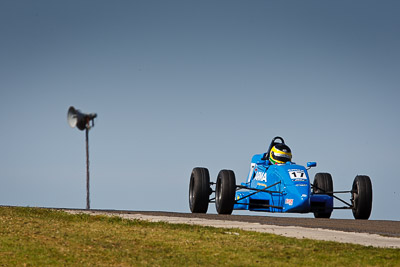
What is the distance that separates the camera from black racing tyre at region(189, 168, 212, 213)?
79.9ft

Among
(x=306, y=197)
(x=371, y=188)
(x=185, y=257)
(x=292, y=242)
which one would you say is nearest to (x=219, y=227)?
(x=292, y=242)

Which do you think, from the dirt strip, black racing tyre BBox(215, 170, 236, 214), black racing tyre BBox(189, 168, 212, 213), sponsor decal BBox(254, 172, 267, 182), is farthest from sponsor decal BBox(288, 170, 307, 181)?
the dirt strip

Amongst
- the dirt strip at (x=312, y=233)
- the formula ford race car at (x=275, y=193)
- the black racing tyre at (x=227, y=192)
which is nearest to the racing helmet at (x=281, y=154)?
the formula ford race car at (x=275, y=193)

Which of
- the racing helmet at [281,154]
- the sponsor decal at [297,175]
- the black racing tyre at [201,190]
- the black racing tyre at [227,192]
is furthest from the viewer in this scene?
the racing helmet at [281,154]

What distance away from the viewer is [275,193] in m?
23.3

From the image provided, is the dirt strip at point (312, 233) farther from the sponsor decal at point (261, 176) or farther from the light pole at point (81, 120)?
the sponsor decal at point (261, 176)

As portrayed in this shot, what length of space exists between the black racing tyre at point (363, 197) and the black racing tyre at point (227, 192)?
427cm

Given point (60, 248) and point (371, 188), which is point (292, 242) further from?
point (371, 188)

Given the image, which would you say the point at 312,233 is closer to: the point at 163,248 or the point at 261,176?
the point at 163,248

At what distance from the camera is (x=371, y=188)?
917 inches

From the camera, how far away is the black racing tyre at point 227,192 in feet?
75.6

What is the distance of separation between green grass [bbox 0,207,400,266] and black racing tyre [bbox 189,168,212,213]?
22.6 ft

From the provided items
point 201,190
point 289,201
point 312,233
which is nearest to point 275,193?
point 289,201

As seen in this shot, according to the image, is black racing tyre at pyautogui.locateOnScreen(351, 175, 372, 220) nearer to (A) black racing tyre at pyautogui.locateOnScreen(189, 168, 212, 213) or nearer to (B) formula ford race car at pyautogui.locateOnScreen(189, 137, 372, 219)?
(B) formula ford race car at pyautogui.locateOnScreen(189, 137, 372, 219)
